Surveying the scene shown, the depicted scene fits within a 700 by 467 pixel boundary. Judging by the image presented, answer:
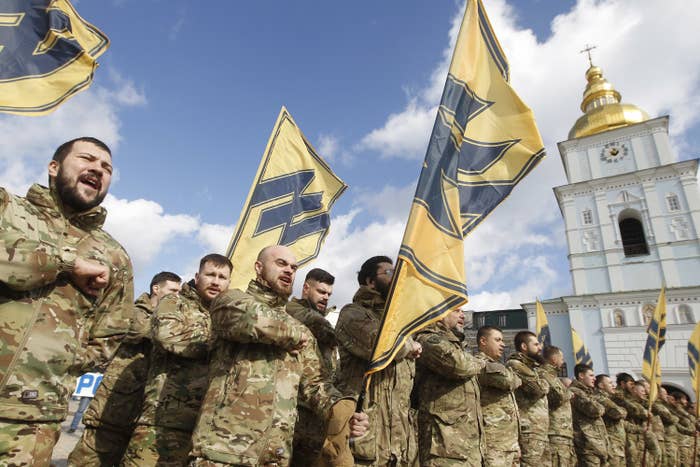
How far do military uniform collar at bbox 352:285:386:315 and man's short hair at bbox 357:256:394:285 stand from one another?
11 cm

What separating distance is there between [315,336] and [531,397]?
12.0 feet

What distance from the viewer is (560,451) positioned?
258 inches

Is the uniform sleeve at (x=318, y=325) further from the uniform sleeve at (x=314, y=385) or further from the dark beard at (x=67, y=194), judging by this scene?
the dark beard at (x=67, y=194)

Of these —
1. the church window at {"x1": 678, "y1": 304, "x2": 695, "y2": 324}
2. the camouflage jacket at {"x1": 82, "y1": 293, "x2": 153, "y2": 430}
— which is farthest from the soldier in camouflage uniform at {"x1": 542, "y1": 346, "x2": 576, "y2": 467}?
the church window at {"x1": 678, "y1": 304, "x2": 695, "y2": 324}

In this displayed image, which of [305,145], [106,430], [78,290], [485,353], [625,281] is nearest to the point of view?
[78,290]

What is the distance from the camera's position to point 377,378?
351cm

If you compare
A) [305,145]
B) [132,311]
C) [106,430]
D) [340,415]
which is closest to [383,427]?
[340,415]

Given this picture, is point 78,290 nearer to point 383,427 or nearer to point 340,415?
point 340,415

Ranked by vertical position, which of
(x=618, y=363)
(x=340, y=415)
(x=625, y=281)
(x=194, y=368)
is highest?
(x=625, y=281)

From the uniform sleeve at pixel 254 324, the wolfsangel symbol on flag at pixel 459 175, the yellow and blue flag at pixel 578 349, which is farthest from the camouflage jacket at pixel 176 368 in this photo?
the yellow and blue flag at pixel 578 349

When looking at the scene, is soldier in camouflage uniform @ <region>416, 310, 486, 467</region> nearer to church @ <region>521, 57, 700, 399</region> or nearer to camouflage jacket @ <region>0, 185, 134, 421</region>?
camouflage jacket @ <region>0, 185, 134, 421</region>

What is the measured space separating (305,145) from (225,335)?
434cm

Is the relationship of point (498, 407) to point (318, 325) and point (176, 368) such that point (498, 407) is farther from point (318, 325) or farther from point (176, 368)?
point (176, 368)

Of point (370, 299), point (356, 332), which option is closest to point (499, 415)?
point (370, 299)
